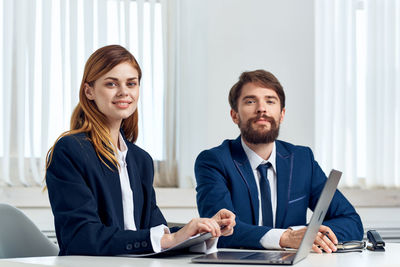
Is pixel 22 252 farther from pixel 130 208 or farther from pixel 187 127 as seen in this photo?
pixel 187 127

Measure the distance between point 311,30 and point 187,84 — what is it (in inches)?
36.0

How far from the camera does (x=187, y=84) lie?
12.1 feet

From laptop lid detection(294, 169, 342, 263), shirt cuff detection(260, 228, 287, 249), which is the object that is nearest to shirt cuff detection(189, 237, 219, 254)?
laptop lid detection(294, 169, 342, 263)

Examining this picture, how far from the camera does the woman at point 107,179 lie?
167 cm

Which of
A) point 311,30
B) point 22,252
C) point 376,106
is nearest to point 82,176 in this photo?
point 22,252

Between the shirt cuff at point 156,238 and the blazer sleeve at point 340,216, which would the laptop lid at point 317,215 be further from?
the blazer sleeve at point 340,216

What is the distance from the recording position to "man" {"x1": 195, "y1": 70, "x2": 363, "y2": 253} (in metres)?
2.42

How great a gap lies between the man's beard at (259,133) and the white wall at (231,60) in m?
1.11

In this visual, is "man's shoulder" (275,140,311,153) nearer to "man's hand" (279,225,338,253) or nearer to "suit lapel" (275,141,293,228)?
"suit lapel" (275,141,293,228)

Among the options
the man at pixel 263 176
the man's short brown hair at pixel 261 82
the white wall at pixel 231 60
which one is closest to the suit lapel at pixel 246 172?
the man at pixel 263 176

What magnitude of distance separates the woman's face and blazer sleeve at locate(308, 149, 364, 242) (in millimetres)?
924

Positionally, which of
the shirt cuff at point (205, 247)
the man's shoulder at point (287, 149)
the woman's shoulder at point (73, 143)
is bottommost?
the shirt cuff at point (205, 247)

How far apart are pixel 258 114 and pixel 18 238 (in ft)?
3.74

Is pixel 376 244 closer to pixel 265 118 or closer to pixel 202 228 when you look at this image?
pixel 202 228
